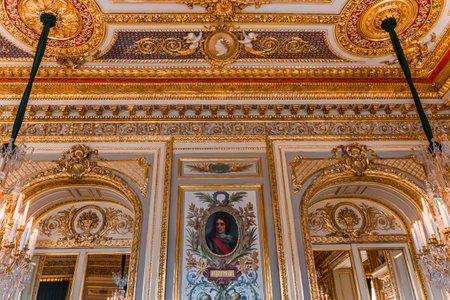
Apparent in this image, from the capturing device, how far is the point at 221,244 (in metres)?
5.28

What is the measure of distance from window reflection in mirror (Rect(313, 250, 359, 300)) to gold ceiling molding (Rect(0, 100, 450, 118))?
2.45 metres

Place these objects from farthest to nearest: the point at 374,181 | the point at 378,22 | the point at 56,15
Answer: the point at 374,181, the point at 378,22, the point at 56,15

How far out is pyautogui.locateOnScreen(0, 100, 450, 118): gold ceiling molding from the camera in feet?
20.5

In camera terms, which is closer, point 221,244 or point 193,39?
point 221,244

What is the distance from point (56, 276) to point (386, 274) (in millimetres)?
5433

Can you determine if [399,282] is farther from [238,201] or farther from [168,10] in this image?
[168,10]

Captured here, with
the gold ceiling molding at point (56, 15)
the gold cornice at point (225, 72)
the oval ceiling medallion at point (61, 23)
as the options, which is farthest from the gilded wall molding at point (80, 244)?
the gold ceiling molding at point (56, 15)

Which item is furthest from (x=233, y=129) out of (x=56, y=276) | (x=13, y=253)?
(x=56, y=276)

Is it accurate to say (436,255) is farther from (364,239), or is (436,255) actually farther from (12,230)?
(12,230)

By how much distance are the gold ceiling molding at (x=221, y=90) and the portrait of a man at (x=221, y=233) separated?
2.12 meters

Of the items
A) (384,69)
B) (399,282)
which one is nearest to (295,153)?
(384,69)

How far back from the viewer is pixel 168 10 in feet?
18.6

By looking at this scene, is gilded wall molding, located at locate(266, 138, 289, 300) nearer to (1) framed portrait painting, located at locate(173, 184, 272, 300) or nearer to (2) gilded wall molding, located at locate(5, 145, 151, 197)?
(1) framed portrait painting, located at locate(173, 184, 272, 300)

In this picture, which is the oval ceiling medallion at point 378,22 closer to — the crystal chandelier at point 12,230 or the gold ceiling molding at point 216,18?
Result: the gold ceiling molding at point 216,18
